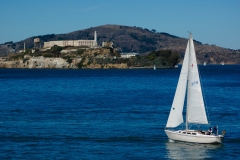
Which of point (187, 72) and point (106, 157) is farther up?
point (187, 72)

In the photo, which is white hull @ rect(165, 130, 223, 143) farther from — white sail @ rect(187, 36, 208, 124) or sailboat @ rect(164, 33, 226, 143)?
white sail @ rect(187, 36, 208, 124)

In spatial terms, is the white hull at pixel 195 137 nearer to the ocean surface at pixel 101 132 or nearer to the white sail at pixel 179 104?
the ocean surface at pixel 101 132

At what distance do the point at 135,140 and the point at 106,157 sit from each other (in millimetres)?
5511

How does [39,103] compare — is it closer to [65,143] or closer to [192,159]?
[65,143]

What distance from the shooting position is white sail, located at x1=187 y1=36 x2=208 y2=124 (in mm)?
36500

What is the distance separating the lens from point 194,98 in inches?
1448

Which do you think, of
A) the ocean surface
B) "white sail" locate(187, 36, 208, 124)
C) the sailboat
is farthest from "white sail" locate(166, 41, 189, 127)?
the ocean surface

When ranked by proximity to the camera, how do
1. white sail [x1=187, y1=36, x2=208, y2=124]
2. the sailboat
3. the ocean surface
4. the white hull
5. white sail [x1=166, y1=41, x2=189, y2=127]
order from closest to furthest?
the ocean surface
the white hull
the sailboat
white sail [x1=187, y1=36, x2=208, y2=124]
white sail [x1=166, y1=41, x2=189, y2=127]

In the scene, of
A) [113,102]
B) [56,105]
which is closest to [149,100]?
[113,102]

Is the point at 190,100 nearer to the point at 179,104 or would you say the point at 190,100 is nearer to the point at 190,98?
the point at 190,98

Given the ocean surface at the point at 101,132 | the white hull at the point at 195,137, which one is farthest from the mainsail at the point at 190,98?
the ocean surface at the point at 101,132

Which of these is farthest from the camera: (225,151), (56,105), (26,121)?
(56,105)

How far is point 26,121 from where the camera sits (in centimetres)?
4812

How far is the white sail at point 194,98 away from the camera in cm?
3650
